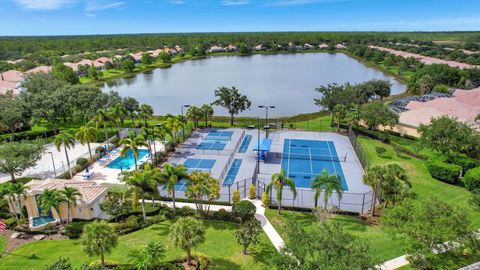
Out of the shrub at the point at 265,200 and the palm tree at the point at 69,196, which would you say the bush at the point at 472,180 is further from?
the palm tree at the point at 69,196

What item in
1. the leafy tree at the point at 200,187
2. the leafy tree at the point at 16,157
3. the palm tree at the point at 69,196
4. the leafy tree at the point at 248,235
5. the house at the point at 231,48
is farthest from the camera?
the house at the point at 231,48

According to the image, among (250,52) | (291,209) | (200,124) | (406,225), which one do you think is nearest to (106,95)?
(200,124)

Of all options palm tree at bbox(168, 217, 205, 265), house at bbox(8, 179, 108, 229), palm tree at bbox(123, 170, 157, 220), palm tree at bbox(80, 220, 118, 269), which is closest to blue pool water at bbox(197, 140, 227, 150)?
house at bbox(8, 179, 108, 229)

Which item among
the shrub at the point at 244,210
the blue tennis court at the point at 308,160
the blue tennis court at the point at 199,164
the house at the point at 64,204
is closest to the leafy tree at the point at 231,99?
the blue tennis court at the point at 308,160

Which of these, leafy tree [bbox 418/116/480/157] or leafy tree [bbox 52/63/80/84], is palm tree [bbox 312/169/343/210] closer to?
leafy tree [bbox 418/116/480/157]

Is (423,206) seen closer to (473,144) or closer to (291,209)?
(291,209)

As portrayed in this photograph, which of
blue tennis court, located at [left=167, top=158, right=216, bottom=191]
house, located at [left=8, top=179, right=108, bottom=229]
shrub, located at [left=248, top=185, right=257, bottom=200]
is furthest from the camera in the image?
blue tennis court, located at [left=167, top=158, right=216, bottom=191]

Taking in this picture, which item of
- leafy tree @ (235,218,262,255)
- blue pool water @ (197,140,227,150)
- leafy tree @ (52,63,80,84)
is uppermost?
leafy tree @ (52,63,80,84)
